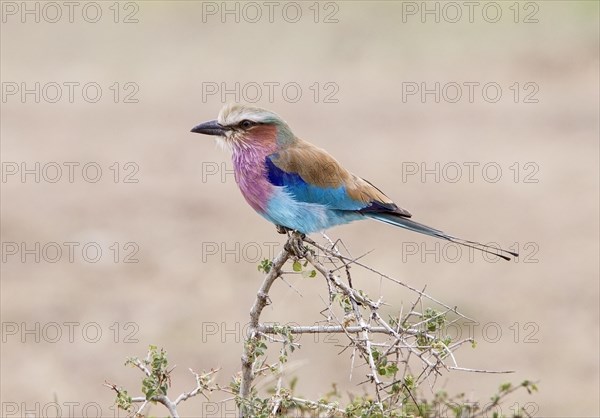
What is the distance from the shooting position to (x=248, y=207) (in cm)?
1346

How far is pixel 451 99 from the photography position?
18562mm

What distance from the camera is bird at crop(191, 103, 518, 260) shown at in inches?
224

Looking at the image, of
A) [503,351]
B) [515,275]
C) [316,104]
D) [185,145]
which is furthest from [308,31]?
[503,351]

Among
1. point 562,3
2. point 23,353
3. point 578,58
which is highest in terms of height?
point 562,3

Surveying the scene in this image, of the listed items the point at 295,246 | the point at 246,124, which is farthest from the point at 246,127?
the point at 295,246

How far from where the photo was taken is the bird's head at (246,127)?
5.71 metres

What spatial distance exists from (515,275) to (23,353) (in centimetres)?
474

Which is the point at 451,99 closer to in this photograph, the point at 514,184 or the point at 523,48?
the point at 523,48

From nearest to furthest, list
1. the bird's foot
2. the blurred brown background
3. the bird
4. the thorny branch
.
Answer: the thorny branch < the bird's foot < the bird < the blurred brown background

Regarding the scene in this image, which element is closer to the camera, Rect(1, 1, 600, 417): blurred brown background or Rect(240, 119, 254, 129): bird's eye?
Rect(240, 119, 254, 129): bird's eye

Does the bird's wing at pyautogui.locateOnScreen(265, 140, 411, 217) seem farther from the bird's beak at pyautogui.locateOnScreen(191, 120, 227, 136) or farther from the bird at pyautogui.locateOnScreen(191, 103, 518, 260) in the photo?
the bird's beak at pyautogui.locateOnScreen(191, 120, 227, 136)

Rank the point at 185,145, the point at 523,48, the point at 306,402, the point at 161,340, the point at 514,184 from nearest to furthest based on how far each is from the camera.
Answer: the point at 306,402
the point at 161,340
the point at 514,184
the point at 185,145
the point at 523,48

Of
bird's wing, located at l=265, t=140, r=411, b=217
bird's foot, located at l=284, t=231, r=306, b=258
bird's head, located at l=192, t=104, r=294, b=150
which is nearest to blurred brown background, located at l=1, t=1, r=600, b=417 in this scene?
bird's foot, located at l=284, t=231, r=306, b=258

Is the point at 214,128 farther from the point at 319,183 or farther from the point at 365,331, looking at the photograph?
the point at 365,331
